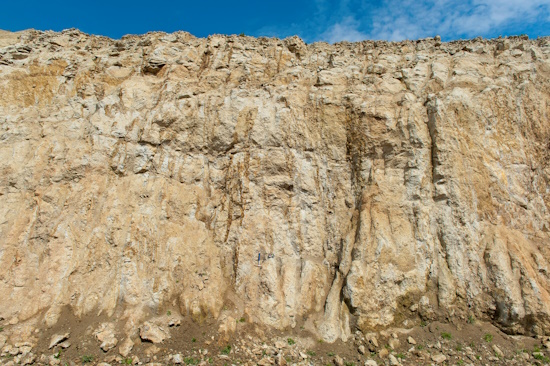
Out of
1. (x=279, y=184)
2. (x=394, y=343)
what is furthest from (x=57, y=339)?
(x=394, y=343)

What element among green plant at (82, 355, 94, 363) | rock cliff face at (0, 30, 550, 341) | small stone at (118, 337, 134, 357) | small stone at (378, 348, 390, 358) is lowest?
green plant at (82, 355, 94, 363)

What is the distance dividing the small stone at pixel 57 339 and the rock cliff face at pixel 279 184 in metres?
0.67

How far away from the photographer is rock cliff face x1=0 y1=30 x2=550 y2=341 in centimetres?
1150

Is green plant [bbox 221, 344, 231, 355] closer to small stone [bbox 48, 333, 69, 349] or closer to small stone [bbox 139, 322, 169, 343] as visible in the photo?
small stone [bbox 139, 322, 169, 343]

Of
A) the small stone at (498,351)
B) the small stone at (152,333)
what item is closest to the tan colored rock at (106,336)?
the small stone at (152,333)

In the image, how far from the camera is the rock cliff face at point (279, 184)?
453 inches

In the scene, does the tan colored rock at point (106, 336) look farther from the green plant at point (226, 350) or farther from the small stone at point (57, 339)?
the green plant at point (226, 350)

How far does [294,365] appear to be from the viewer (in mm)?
10156

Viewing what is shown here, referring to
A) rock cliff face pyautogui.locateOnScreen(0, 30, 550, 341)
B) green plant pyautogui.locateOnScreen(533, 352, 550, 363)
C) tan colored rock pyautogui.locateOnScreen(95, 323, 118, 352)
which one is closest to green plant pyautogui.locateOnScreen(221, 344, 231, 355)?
rock cliff face pyautogui.locateOnScreen(0, 30, 550, 341)

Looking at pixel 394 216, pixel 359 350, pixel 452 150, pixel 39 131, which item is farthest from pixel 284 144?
pixel 39 131

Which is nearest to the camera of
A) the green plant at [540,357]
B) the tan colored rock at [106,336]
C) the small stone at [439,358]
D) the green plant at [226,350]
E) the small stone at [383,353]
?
the green plant at [540,357]

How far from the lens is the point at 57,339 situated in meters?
10.4

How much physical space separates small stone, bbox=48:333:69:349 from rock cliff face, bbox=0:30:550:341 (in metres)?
0.67

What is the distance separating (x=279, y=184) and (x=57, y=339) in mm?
9159
